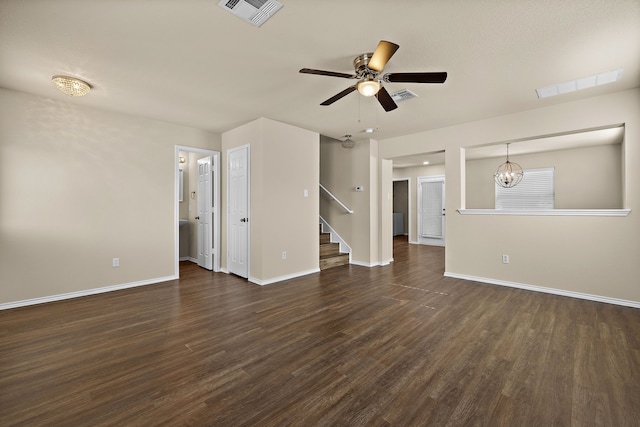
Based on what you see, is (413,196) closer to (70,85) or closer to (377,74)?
(377,74)

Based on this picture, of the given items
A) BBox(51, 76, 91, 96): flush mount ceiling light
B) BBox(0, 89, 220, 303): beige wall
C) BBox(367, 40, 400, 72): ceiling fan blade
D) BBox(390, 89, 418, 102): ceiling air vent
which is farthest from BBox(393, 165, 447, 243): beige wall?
BBox(51, 76, 91, 96): flush mount ceiling light

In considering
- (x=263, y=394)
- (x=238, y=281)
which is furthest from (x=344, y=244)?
(x=263, y=394)

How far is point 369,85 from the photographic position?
96.7 inches

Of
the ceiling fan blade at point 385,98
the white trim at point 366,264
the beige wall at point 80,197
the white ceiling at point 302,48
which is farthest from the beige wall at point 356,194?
the beige wall at point 80,197

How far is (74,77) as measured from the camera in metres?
2.94

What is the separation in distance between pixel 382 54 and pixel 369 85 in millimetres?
350

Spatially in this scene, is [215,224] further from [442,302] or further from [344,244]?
[442,302]

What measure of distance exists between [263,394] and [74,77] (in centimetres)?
365

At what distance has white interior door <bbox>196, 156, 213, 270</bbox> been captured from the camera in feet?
17.3

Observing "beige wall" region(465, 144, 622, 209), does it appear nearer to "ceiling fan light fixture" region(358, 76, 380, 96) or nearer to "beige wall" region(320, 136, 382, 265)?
"beige wall" region(320, 136, 382, 265)

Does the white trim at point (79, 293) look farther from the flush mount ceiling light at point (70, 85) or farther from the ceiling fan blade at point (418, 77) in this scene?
the ceiling fan blade at point (418, 77)

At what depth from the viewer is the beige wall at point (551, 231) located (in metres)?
3.32

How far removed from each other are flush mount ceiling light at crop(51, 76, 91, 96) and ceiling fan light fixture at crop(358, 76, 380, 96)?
9.85ft

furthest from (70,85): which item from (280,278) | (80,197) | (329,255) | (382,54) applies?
(329,255)
